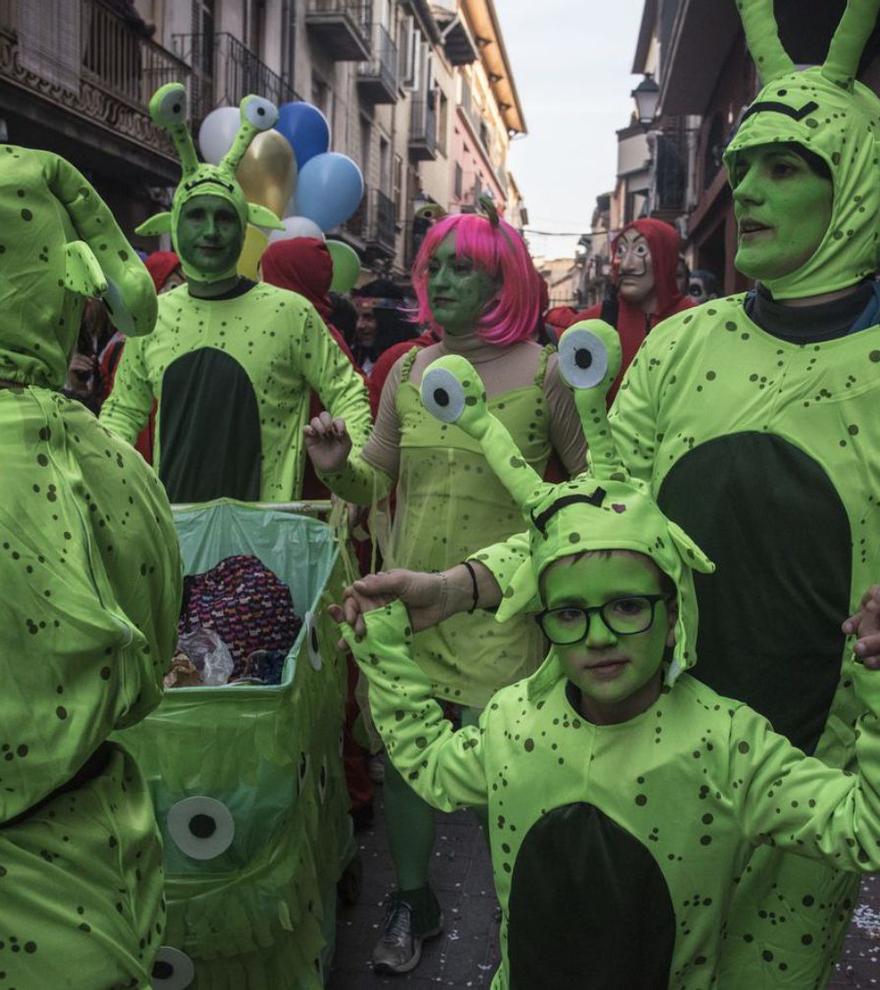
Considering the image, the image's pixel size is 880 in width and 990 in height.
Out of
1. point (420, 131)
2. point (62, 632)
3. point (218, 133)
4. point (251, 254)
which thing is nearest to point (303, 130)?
point (218, 133)

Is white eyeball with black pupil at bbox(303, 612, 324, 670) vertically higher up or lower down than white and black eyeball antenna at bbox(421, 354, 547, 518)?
lower down

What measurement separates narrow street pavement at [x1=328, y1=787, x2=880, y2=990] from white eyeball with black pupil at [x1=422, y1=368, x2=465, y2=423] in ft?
5.72

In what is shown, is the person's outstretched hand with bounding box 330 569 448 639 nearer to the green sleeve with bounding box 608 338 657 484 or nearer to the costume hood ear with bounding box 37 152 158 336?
the green sleeve with bounding box 608 338 657 484

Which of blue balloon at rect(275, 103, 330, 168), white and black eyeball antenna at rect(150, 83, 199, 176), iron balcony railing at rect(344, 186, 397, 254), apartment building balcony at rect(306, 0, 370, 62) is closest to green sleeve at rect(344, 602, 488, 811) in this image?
white and black eyeball antenna at rect(150, 83, 199, 176)

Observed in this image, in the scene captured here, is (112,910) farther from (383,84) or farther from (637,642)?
(383,84)

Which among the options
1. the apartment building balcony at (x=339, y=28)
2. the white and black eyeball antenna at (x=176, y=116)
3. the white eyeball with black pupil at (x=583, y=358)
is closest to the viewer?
the white eyeball with black pupil at (x=583, y=358)

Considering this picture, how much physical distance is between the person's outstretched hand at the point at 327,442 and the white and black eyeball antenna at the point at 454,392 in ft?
3.38

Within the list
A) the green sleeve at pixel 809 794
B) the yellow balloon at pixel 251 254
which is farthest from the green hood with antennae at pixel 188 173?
the green sleeve at pixel 809 794

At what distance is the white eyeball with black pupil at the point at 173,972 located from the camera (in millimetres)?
2311

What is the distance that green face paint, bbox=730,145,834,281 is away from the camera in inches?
76.0

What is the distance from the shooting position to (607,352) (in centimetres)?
170

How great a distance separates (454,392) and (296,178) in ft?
21.0

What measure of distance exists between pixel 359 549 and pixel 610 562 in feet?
8.99

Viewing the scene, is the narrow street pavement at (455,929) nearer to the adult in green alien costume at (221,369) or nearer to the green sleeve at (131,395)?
the adult in green alien costume at (221,369)
